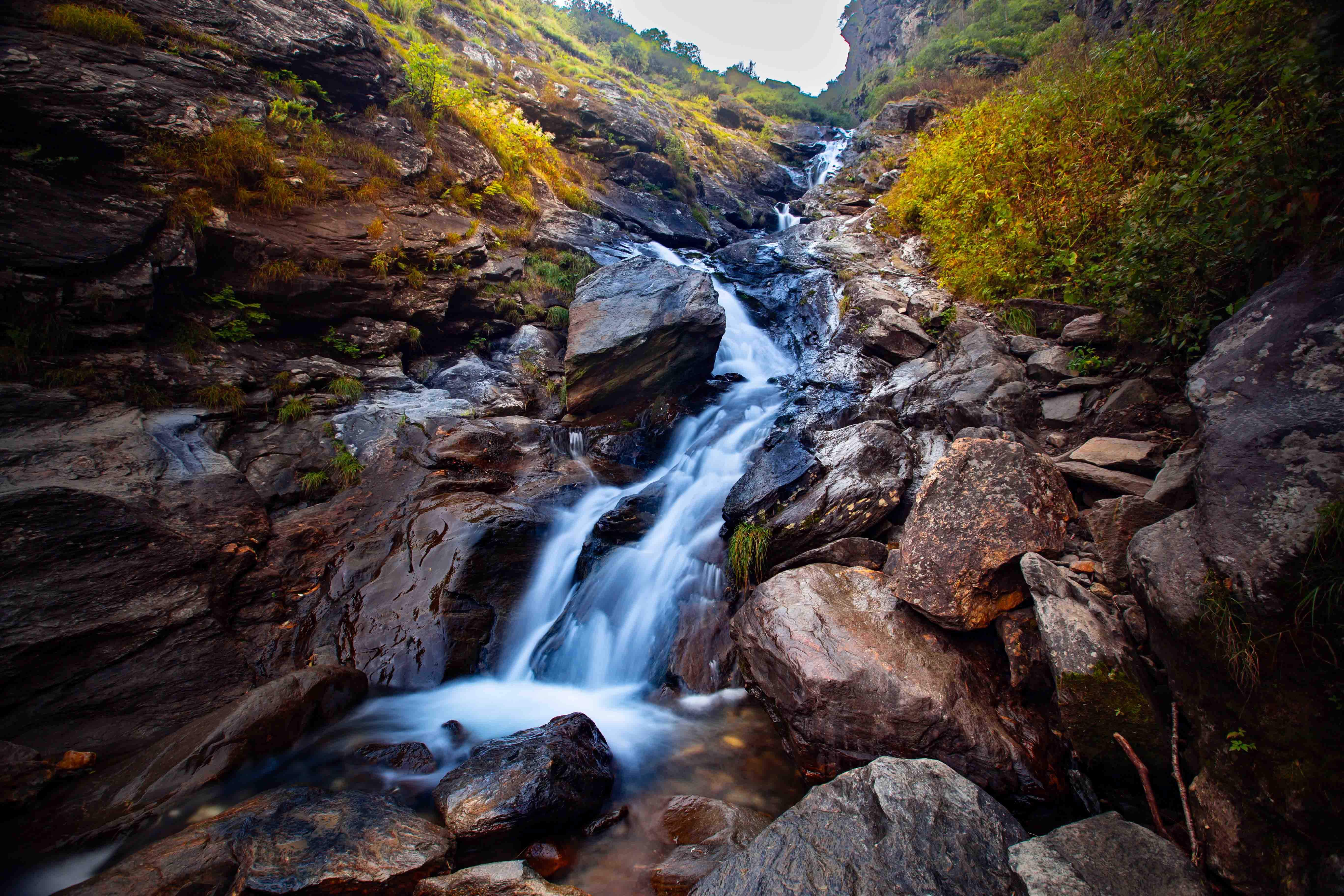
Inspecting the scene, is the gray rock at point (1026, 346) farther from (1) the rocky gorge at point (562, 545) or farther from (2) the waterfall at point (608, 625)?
(2) the waterfall at point (608, 625)

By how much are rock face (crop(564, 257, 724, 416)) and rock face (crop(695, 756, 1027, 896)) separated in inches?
286

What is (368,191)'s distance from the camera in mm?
9930

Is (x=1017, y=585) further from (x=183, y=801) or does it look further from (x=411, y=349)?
(x=411, y=349)

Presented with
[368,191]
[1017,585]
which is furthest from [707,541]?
[368,191]

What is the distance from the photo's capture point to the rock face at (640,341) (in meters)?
9.05

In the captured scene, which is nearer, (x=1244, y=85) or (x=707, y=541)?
(x=1244, y=85)

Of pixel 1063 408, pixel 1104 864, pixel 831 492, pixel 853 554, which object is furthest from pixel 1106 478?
pixel 1104 864

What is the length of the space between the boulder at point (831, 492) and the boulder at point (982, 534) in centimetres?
100

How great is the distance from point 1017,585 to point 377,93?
14.8m

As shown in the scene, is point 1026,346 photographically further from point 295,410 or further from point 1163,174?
point 295,410

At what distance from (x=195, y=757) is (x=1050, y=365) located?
8.67 meters

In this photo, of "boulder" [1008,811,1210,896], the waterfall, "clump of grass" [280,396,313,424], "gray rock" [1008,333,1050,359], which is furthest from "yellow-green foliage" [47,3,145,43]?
"boulder" [1008,811,1210,896]

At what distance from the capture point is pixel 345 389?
819 cm

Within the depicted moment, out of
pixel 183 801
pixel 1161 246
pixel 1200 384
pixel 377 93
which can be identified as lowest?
pixel 183 801
